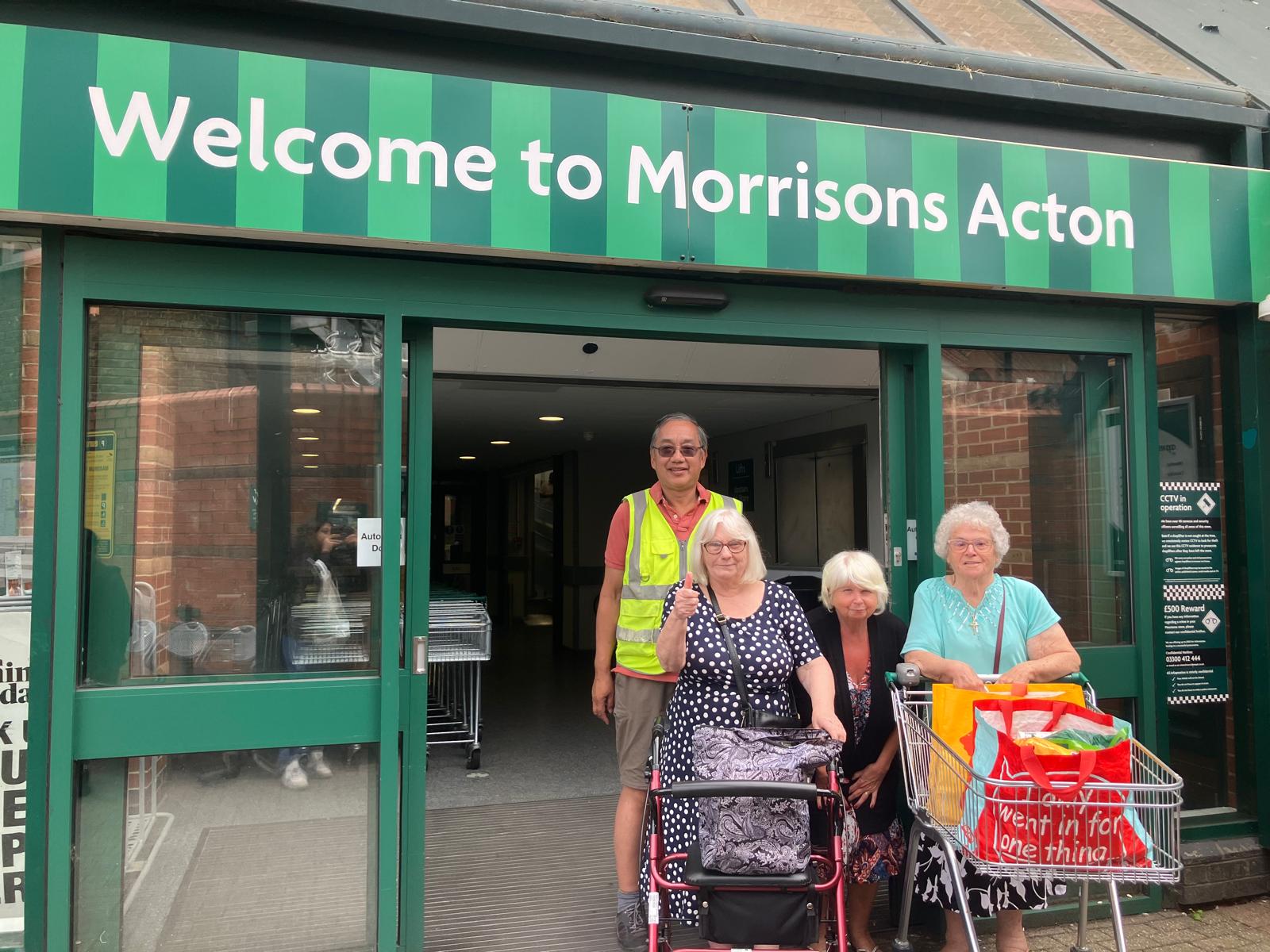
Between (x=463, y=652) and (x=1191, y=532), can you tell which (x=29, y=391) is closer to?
(x=463, y=652)

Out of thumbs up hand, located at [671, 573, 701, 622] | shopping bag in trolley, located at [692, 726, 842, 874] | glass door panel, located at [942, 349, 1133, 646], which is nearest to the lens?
shopping bag in trolley, located at [692, 726, 842, 874]

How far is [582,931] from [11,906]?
1930 mm

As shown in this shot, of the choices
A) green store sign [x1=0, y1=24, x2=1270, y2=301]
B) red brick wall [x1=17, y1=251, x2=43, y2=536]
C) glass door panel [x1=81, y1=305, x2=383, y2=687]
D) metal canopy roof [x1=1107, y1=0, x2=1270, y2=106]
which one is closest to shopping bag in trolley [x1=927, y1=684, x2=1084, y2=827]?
green store sign [x1=0, y1=24, x2=1270, y2=301]

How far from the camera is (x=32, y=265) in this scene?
2.97 m

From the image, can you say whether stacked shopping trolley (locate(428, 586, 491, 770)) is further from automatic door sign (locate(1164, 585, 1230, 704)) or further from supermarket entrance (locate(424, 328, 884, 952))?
automatic door sign (locate(1164, 585, 1230, 704))

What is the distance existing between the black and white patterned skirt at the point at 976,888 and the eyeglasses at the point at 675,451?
1.54 meters

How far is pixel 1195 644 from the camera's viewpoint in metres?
3.99

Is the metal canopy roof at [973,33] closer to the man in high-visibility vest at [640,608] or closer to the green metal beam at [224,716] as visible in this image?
the man in high-visibility vest at [640,608]

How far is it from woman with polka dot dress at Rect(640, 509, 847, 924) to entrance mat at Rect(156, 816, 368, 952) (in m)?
1.04

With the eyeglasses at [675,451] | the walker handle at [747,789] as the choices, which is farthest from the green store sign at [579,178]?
the walker handle at [747,789]

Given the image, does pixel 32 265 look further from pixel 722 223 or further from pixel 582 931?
pixel 582 931

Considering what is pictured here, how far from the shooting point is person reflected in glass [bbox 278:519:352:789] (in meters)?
3.09

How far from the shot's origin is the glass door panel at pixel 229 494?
2.97 metres

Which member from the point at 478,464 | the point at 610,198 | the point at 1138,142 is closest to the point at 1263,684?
the point at 1138,142
